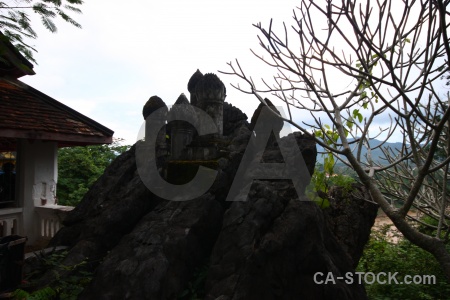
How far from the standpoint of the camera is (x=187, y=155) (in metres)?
7.48

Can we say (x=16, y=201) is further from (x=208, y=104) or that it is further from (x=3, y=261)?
(x=208, y=104)

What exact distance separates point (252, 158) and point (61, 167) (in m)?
16.0

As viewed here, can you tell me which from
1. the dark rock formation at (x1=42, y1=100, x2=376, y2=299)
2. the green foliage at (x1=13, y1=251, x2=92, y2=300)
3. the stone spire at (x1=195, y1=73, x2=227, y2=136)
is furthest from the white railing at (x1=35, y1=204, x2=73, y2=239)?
the stone spire at (x1=195, y1=73, x2=227, y2=136)

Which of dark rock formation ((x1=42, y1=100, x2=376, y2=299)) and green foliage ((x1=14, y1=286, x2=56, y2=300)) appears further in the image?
dark rock formation ((x1=42, y1=100, x2=376, y2=299))

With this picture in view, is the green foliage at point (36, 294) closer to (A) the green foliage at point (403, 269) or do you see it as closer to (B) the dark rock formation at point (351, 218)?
(B) the dark rock formation at point (351, 218)

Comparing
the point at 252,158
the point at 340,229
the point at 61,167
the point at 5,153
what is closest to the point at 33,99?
the point at 5,153

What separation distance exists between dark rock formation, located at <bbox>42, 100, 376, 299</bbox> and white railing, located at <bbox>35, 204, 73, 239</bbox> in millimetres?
1527

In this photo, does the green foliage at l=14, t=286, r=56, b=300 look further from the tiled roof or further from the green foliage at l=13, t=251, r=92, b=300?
the tiled roof

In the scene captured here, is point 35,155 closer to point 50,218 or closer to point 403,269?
point 50,218

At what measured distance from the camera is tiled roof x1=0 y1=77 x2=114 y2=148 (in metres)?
6.57

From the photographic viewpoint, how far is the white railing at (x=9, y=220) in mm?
7660

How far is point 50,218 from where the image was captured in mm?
8312

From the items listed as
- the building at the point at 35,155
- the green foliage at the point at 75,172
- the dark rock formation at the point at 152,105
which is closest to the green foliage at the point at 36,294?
the building at the point at 35,155

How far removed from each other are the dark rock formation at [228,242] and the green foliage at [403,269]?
2.22 meters
